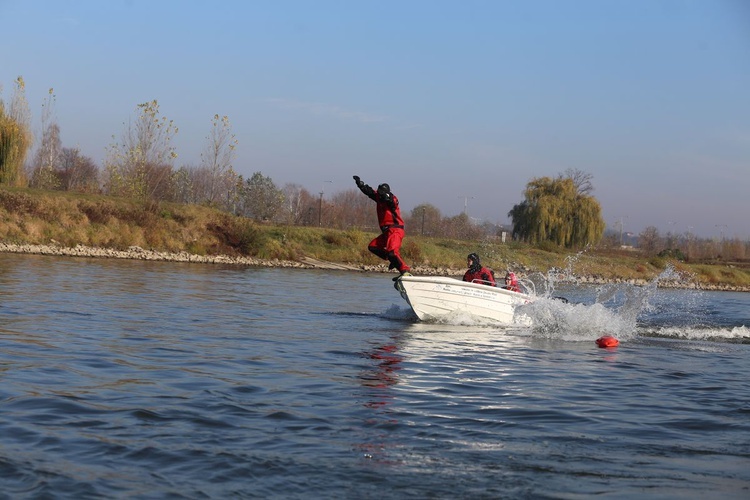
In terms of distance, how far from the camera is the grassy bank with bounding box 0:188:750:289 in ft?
146

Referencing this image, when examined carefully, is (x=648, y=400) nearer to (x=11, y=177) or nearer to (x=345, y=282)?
(x=345, y=282)

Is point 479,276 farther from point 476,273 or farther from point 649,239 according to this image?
point 649,239

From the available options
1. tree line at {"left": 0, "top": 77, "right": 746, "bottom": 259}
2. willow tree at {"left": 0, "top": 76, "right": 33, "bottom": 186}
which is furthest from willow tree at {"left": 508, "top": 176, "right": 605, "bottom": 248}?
willow tree at {"left": 0, "top": 76, "right": 33, "bottom": 186}

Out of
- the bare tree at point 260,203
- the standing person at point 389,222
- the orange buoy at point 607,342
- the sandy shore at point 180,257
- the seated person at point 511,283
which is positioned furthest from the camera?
the bare tree at point 260,203

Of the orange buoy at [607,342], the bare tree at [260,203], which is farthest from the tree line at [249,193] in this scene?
the orange buoy at [607,342]

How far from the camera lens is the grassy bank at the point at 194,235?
4450 cm

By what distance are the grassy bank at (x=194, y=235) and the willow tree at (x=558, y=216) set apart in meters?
9.03

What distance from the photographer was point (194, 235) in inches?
1972

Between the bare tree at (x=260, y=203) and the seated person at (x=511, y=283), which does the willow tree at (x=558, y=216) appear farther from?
Answer: the seated person at (x=511, y=283)

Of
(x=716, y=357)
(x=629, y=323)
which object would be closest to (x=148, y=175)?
(x=629, y=323)

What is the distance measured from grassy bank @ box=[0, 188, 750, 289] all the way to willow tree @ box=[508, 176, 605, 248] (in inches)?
355

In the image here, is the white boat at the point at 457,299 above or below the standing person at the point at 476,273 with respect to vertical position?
below

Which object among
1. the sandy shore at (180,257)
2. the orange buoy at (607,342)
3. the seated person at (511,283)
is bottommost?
the orange buoy at (607,342)

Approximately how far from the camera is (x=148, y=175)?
182ft
